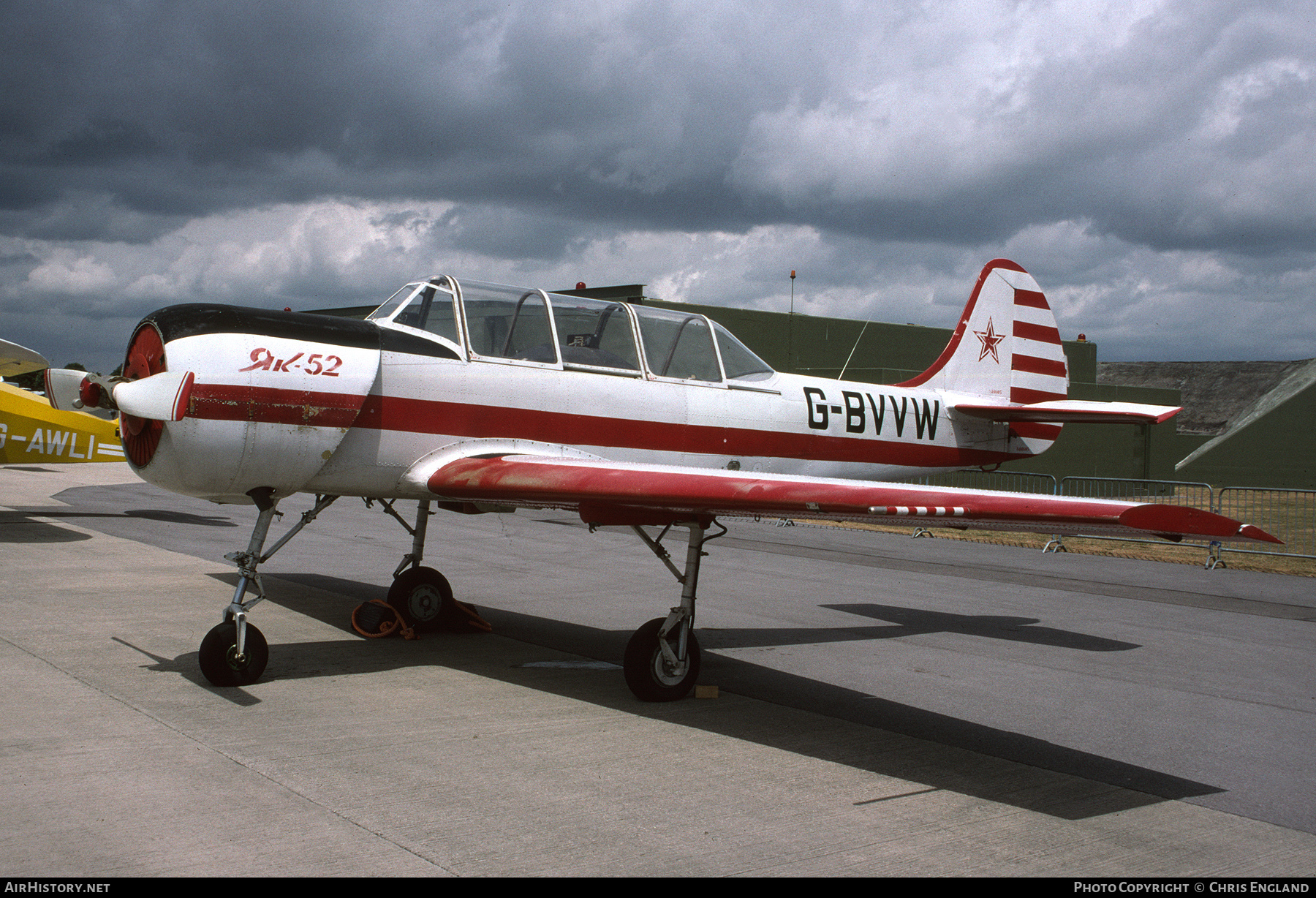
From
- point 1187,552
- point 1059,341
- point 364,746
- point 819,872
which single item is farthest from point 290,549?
point 1187,552

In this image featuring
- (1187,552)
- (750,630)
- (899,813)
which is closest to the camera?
(899,813)

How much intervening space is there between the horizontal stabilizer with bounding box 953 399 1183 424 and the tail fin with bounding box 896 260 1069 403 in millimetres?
421

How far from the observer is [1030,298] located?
11.1 meters

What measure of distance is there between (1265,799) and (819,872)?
2.56m

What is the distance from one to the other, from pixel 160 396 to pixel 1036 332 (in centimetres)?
876

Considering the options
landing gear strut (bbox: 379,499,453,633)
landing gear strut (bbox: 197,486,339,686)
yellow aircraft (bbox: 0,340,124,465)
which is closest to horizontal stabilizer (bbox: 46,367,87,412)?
landing gear strut (bbox: 379,499,453,633)

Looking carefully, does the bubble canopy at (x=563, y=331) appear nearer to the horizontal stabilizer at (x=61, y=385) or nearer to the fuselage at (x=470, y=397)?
the fuselage at (x=470, y=397)

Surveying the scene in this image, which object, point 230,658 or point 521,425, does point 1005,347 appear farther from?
point 230,658

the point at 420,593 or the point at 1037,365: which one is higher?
the point at 1037,365

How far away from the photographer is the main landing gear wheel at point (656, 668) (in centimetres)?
632

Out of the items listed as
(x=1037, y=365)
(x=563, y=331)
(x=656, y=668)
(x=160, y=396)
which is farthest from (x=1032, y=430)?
(x=160, y=396)

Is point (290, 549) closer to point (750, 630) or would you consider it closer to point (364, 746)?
point (750, 630)

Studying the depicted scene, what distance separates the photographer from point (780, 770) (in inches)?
198

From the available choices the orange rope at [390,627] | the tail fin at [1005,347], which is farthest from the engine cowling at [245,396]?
the tail fin at [1005,347]
